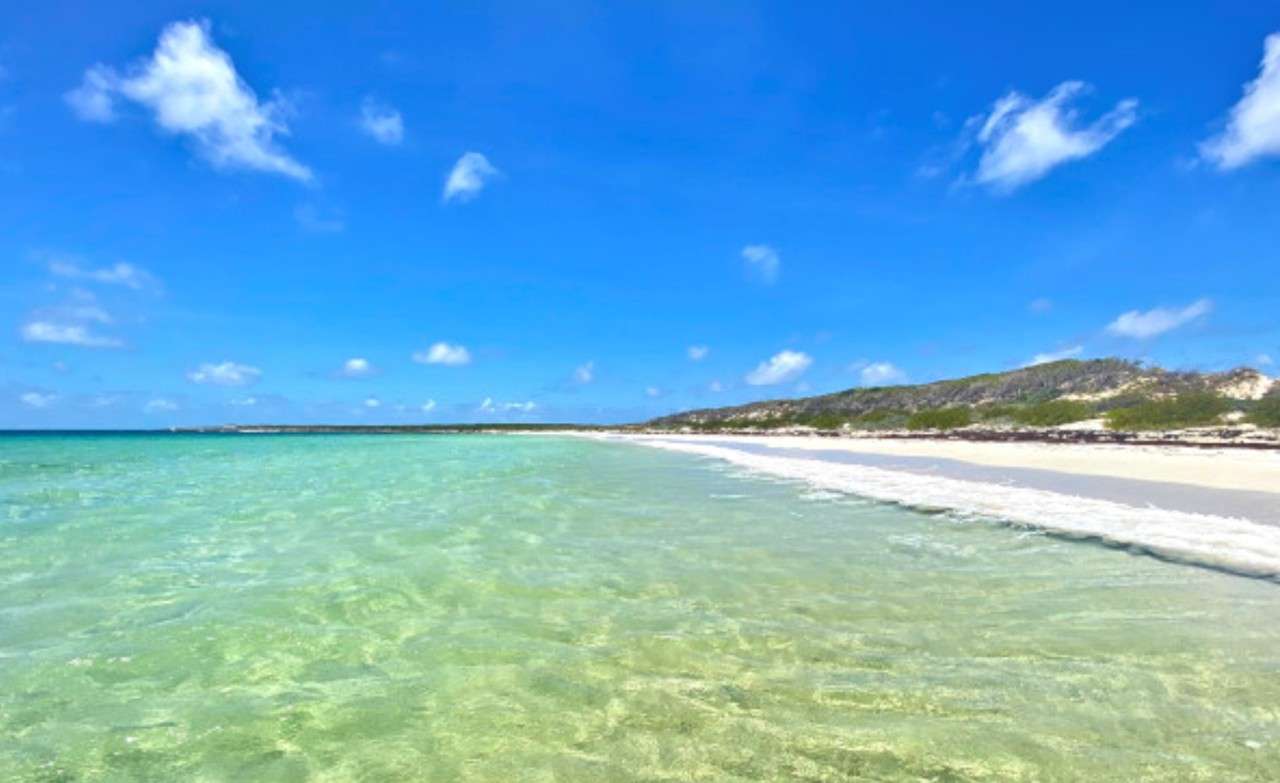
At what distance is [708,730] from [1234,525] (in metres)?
11.9

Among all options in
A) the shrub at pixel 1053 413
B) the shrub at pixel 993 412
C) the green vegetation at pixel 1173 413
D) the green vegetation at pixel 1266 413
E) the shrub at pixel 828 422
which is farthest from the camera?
the shrub at pixel 828 422

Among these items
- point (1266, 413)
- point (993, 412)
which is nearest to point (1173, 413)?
point (1266, 413)

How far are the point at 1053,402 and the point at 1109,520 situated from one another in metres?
62.9

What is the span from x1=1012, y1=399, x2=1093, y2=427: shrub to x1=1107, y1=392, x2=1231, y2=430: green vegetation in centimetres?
548

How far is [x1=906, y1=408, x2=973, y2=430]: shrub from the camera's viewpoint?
71.1 metres

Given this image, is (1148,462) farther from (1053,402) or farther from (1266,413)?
(1053,402)

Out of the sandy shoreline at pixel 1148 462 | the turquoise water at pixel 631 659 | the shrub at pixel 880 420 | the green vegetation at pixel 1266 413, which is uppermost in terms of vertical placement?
the shrub at pixel 880 420

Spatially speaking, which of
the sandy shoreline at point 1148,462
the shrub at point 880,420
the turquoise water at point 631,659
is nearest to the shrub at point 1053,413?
the shrub at point 880,420

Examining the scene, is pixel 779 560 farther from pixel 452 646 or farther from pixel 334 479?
pixel 334 479

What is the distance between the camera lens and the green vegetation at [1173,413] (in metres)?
46.6

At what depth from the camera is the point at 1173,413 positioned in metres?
49.0

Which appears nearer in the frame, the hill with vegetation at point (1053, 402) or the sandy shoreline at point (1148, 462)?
the sandy shoreline at point (1148, 462)

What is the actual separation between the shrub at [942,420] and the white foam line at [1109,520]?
54.7 meters

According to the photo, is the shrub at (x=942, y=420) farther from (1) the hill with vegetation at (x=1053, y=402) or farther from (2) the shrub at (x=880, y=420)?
(2) the shrub at (x=880, y=420)
